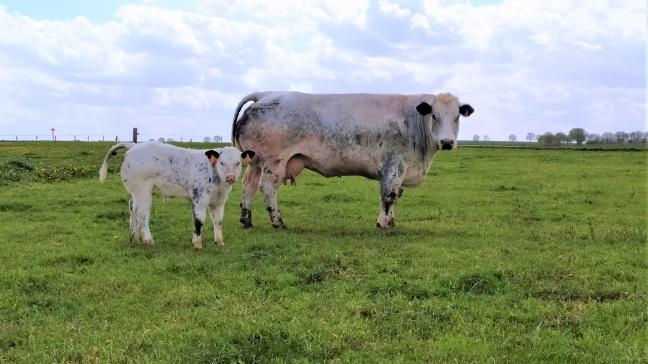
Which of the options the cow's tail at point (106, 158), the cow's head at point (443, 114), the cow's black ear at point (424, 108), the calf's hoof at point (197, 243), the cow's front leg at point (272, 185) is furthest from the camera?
the cow's front leg at point (272, 185)

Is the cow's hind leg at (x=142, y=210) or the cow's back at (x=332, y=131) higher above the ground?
the cow's back at (x=332, y=131)

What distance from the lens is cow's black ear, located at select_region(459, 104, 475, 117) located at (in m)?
12.2

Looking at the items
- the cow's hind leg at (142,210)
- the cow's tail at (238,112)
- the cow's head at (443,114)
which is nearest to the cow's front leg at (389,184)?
the cow's head at (443,114)

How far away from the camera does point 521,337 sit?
18.7ft

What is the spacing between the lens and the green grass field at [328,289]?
5.48 metres

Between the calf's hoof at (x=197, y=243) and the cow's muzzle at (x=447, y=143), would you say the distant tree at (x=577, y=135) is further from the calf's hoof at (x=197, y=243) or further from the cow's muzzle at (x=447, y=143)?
the calf's hoof at (x=197, y=243)

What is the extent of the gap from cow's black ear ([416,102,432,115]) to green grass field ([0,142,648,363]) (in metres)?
2.32

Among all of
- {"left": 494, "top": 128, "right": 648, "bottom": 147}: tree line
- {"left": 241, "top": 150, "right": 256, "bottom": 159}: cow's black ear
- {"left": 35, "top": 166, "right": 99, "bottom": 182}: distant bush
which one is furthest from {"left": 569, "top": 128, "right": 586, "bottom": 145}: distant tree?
{"left": 241, "top": 150, "right": 256, "bottom": 159}: cow's black ear

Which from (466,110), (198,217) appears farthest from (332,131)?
(198,217)

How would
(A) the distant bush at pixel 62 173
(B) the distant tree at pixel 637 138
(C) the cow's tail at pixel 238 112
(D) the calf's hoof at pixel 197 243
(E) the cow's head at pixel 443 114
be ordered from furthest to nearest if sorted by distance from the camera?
(B) the distant tree at pixel 637 138 → (A) the distant bush at pixel 62 173 → (C) the cow's tail at pixel 238 112 → (E) the cow's head at pixel 443 114 → (D) the calf's hoof at pixel 197 243

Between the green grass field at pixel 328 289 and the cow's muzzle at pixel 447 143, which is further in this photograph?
the cow's muzzle at pixel 447 143

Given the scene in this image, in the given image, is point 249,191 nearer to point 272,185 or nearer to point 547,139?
point 272,185

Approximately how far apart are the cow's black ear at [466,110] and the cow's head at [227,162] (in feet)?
15.5

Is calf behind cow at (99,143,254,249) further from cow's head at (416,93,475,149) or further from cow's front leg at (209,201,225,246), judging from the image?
cow's head at (416,93,475,149)
